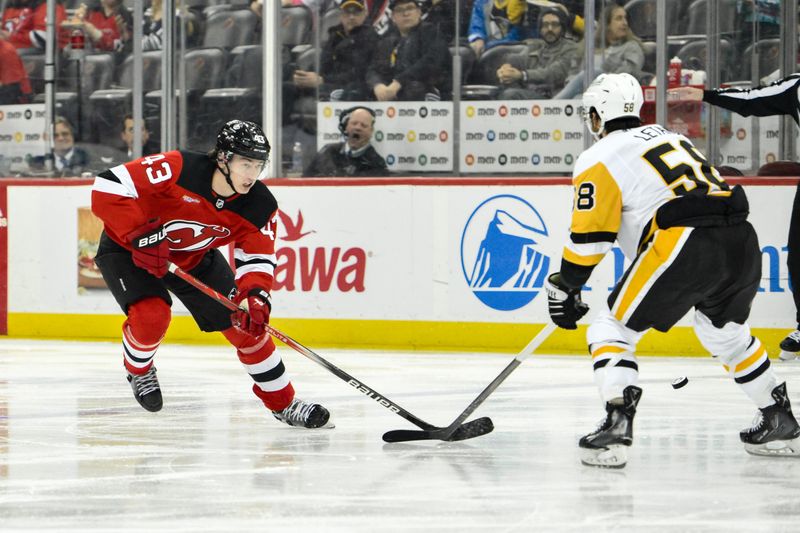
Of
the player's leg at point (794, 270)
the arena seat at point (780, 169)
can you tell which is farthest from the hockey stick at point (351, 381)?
the arena seat at point (780, 169)

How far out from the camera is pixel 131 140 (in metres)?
7.62

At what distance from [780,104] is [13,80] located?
4575 millimetres

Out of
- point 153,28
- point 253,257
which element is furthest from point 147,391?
point 153,28

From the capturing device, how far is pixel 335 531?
278cm

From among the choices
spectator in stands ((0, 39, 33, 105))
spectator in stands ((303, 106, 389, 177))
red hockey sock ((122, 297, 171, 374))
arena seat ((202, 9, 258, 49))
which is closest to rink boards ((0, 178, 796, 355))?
spectator in stands ((303, 106, 389, 177))

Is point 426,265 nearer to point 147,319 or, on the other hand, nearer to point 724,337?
point 147,319

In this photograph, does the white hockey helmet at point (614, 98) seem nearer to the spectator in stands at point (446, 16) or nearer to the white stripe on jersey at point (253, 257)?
the white stripe on jersey at point (253, 257)

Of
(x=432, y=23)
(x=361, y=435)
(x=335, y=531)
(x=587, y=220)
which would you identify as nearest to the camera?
(x=335, y=531)

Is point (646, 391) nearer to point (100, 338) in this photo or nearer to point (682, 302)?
point (682, 302)

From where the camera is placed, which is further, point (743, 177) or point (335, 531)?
point (743, 177)

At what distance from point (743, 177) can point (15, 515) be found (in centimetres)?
436

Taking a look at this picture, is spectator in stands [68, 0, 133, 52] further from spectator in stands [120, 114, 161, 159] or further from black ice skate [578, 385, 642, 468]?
black ice skate [578, 385, 642, 468]

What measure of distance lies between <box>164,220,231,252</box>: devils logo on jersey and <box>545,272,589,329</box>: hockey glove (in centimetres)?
121

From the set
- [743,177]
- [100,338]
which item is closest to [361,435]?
[743,177]
